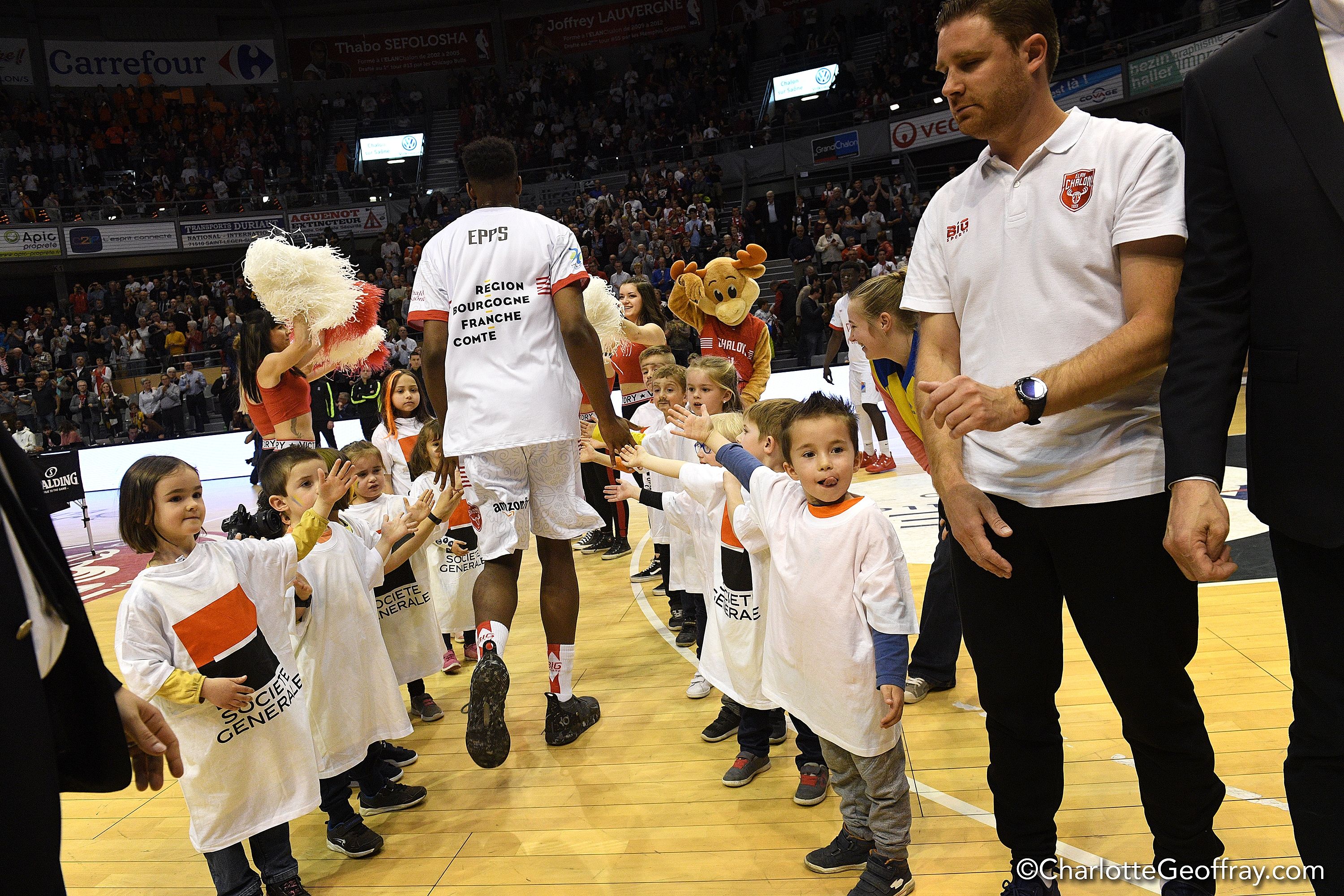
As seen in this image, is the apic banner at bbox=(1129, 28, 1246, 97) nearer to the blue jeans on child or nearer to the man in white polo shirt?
the man in white polo shirt

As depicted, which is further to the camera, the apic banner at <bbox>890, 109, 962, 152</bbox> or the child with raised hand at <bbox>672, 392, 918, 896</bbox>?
the apic banner at <bbox>890, 109, 962, 152</bbox>

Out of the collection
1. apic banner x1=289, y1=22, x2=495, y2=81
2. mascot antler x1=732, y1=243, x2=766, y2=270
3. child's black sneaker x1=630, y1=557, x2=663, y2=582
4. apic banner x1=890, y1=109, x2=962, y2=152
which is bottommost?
child's black sneaker x1=630, y1=557, x2=663, y2=582

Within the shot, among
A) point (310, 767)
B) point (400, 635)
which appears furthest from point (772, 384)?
point (310, 767)

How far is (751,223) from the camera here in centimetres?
1866

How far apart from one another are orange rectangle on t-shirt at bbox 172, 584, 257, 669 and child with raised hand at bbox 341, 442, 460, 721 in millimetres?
856

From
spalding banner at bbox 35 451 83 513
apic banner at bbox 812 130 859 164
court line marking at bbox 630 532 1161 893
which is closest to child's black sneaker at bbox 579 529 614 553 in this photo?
court line marking at bbox 630 532 1161 893

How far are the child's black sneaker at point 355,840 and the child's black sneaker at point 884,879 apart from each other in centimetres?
146

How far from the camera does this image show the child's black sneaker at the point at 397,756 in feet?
11.2

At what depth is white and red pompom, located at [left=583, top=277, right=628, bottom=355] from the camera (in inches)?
217

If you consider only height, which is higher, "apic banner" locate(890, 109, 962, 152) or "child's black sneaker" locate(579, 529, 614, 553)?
"apic banner" locate(890, 109, 962, 152)

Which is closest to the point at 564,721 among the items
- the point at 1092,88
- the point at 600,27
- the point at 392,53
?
the point at 1092,88

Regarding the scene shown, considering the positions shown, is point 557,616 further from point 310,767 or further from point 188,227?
point 188,227

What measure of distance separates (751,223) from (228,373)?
1022 cm

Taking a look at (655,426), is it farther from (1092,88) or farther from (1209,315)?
(1092,88)
